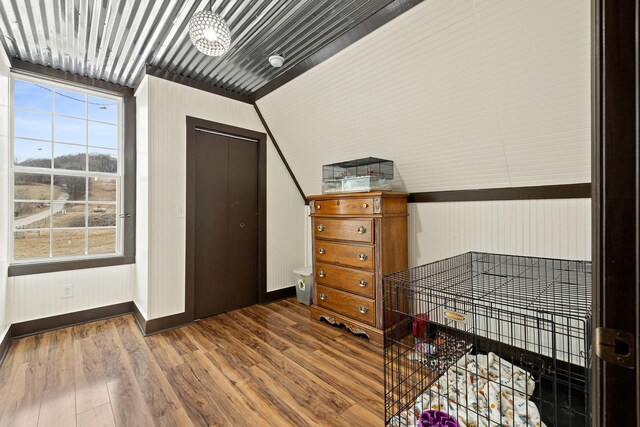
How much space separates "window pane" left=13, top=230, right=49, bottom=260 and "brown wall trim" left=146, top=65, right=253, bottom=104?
1.85 metres

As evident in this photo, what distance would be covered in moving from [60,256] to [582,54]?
4291mm

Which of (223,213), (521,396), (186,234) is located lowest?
(521,396)

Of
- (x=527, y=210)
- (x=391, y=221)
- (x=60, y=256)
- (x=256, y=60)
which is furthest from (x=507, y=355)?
(x=60, y=256)

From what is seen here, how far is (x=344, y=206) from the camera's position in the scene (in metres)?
2.70

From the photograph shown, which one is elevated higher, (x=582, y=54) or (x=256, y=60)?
(x=256, y=60)

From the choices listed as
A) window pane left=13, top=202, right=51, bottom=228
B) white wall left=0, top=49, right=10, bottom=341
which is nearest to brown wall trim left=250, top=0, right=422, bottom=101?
white wall left=0, top=49, right=10, bottom=341

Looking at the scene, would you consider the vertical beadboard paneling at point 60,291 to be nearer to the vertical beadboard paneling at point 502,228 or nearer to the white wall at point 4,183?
the white wall at point 4,183

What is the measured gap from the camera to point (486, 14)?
155 cm

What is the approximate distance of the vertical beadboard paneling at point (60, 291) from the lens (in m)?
2.59

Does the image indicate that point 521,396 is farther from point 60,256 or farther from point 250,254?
point 60,256

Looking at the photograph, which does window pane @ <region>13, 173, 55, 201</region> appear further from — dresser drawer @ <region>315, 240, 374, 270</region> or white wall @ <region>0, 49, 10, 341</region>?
dresser drawer @ <region>315, 240, 374, 270</region>

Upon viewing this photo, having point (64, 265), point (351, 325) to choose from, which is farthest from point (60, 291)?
point (351, 325)

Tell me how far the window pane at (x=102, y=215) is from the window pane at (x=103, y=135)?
64 centimetres

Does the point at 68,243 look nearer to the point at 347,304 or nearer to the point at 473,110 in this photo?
the point at 347,304
